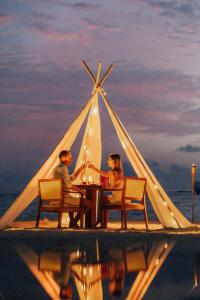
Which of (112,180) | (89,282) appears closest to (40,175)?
(112,180)

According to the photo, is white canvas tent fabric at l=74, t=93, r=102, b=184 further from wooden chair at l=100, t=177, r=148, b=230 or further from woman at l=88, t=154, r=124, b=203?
wooden chair at l=100, t=177, r=148, b=230

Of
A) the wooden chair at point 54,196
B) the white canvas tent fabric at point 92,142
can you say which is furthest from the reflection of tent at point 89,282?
the white canvas tent fabric at point 92,142

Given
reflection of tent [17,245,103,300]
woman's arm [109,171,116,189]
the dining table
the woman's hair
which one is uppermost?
the woman's hair

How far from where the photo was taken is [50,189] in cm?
1025

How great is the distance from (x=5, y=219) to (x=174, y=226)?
9.39ft

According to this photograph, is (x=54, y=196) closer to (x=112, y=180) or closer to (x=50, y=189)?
(x=50, y=189)

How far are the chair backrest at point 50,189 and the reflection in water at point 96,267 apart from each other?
1663 mm

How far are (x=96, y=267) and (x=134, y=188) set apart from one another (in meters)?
4.51

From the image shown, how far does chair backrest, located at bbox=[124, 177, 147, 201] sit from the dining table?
0.49 m

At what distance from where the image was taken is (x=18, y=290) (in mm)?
4688

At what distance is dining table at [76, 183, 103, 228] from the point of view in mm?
10750

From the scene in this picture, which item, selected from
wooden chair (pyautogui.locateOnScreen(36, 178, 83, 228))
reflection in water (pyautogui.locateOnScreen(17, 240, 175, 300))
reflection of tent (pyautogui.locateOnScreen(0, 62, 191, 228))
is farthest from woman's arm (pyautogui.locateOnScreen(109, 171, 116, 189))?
reflection in water (pyautogui.locateOnScreen(17, 240, 175, 300))

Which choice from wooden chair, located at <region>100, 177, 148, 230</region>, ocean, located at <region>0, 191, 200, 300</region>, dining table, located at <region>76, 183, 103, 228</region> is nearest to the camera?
ocean, located at <region>0, 191, 200, 300</region>

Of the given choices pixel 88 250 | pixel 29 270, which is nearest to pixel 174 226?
pixel 88 250
